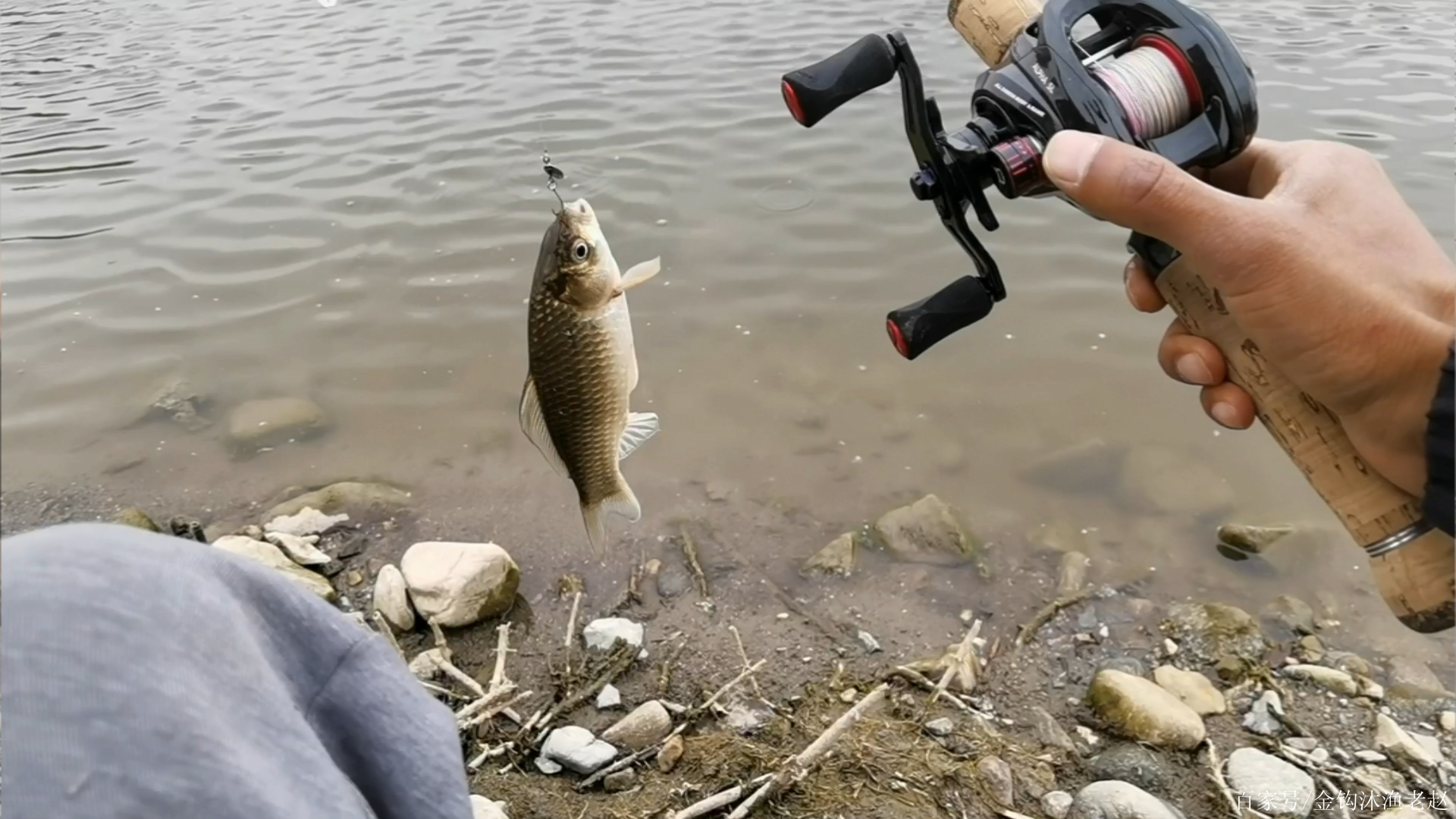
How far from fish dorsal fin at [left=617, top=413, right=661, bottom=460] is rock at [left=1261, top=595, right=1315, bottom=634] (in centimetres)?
289

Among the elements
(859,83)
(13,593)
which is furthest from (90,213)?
(13,593)

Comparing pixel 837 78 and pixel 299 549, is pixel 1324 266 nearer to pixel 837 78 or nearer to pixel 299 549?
pixel 837 78

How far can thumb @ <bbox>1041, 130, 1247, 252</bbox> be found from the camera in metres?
1.64

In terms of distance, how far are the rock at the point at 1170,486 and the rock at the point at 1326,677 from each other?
1028 millimetres

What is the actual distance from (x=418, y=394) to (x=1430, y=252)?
4.78 metres

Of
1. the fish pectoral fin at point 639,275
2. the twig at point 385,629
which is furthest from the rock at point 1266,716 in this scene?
the twig at point 385,629

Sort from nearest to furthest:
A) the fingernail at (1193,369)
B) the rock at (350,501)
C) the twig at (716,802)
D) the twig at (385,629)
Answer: the fingernail at (1193,369)
the twig at (716,802)
the twig at (385,629)
the rock at (350,501)

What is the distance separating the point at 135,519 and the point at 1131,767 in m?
3.91

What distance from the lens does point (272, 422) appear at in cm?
538

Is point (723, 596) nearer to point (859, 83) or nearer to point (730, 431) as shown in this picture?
point (730, 431)

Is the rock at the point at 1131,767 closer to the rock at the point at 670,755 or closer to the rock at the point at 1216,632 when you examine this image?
the rock at the point at 1216,632

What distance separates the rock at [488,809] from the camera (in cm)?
280

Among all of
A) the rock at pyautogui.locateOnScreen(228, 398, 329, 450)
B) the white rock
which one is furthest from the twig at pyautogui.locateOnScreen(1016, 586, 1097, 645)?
the rock at pyautogui.locateOnScreen(228, 398, 329, 450)

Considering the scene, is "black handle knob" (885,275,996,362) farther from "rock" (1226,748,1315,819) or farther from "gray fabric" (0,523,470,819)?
"rock" (1226,748,1315,819)
